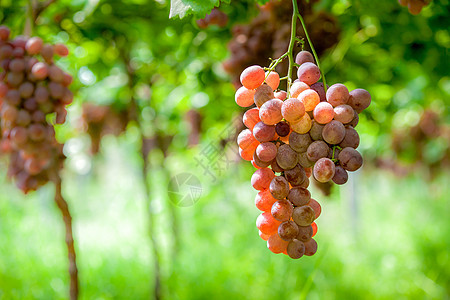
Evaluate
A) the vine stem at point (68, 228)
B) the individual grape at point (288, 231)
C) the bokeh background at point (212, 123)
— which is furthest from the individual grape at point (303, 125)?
the vine stem at point (68, 228)

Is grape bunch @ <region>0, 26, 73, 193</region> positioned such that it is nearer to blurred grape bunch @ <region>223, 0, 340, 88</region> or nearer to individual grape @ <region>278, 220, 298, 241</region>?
blurred grape bunch @ <region>223, 0, 340, 88</region>

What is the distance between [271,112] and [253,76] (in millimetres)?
58

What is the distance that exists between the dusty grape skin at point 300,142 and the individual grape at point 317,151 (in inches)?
0.4

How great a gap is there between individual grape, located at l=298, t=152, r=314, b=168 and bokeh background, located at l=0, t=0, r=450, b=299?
40 centimetres

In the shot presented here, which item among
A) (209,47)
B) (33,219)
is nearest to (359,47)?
(209,47)

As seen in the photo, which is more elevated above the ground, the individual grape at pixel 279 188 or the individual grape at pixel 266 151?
the individual grape at pixel 266 151

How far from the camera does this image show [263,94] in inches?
19.8

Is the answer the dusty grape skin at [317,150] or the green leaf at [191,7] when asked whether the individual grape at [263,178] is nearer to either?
the dusty grape skin at [317,150]

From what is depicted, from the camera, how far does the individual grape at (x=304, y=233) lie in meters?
0.50

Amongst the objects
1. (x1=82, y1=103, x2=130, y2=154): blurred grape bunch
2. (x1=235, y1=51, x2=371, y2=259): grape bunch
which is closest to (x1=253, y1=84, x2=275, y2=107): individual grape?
(x1=235, y1=51, x2=371, y2=259): grape bunch

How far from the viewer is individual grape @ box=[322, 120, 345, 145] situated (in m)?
0.47

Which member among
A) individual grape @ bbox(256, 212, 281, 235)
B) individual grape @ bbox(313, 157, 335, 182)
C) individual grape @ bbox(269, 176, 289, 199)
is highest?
individual grape @ bbox(313, 157, 335, 182)

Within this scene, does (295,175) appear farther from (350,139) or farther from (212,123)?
(212,123)

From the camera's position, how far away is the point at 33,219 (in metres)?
3.49
